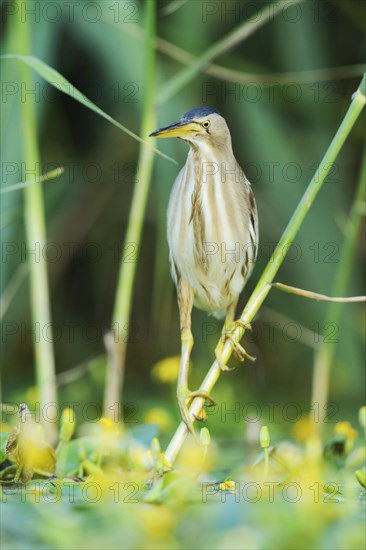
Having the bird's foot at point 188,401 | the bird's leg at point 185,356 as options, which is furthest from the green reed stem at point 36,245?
the bird's foot at point 188,401

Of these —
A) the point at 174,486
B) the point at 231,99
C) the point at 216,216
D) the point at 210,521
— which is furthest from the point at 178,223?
the point at 231,99

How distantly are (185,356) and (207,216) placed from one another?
23 centimetres

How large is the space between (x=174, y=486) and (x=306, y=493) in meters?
0.15

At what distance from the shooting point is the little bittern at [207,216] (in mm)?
1571

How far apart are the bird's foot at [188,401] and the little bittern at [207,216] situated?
0.06 m

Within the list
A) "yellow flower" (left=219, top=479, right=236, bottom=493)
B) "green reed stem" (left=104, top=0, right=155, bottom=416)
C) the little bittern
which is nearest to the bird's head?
the little bittern

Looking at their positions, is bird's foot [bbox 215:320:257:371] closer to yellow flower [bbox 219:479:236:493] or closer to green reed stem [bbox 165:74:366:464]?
green reed stem [bbox 165:74:366:464]

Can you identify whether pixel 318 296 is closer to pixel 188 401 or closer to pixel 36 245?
pixel 188 401

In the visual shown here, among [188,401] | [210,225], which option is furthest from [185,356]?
[210,225]

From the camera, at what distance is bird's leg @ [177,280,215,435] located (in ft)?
4.64

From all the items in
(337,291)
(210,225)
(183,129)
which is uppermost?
(183,129)

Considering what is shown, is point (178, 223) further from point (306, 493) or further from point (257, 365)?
point (257, 365)

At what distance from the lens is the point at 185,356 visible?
1.56m

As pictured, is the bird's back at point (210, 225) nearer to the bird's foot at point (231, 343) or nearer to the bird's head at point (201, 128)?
the bird's head at point (201, 128)
